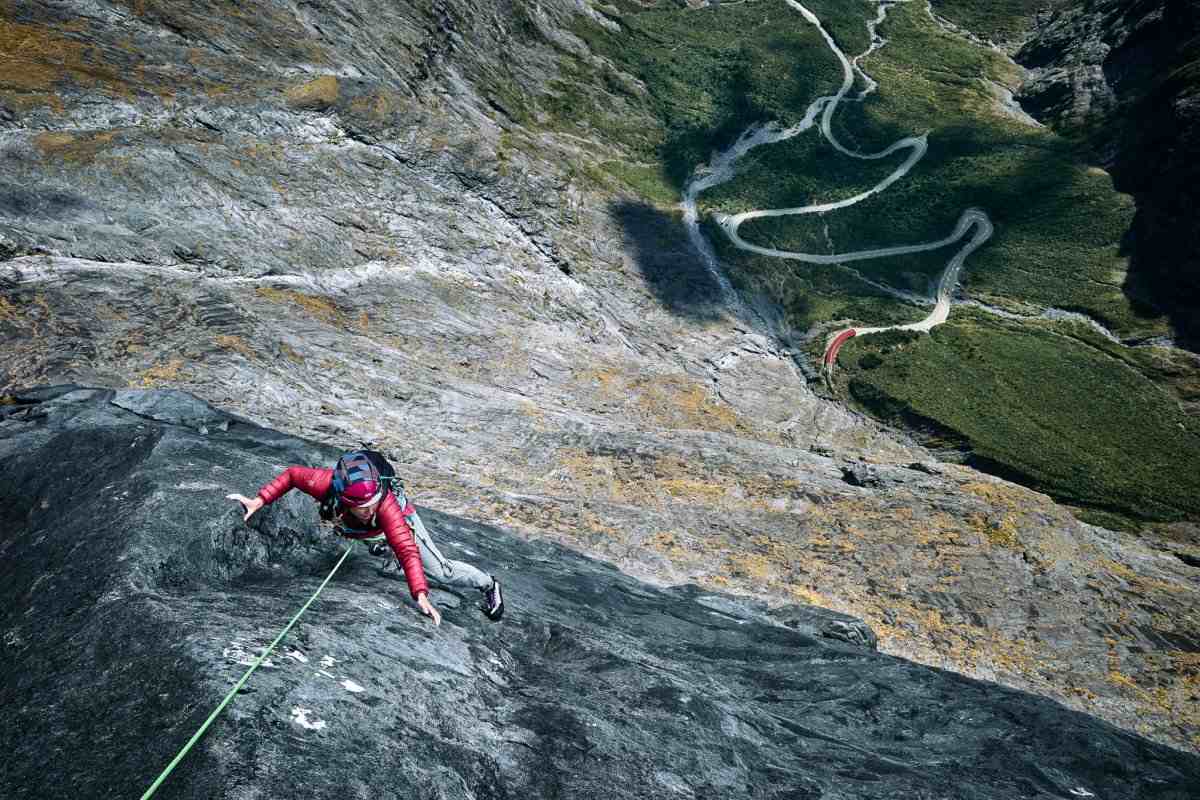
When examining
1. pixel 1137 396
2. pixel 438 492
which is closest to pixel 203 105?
pixel 438 492

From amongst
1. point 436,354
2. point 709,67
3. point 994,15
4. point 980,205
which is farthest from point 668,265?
point 994,15

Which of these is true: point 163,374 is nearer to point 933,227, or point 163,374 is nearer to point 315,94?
point 315,94

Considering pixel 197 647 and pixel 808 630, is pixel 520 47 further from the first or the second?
pixel 197 647

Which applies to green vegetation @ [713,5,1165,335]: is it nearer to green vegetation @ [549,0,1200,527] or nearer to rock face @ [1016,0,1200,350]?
green vegetation @ [549,0,1200,527]

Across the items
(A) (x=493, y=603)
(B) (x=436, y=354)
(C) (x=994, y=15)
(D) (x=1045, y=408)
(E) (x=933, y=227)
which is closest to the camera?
(A) (x=493, y=603)

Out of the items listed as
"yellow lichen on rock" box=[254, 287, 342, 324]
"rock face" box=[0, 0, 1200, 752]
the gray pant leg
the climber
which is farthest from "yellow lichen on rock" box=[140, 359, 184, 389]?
the gray pant leg
